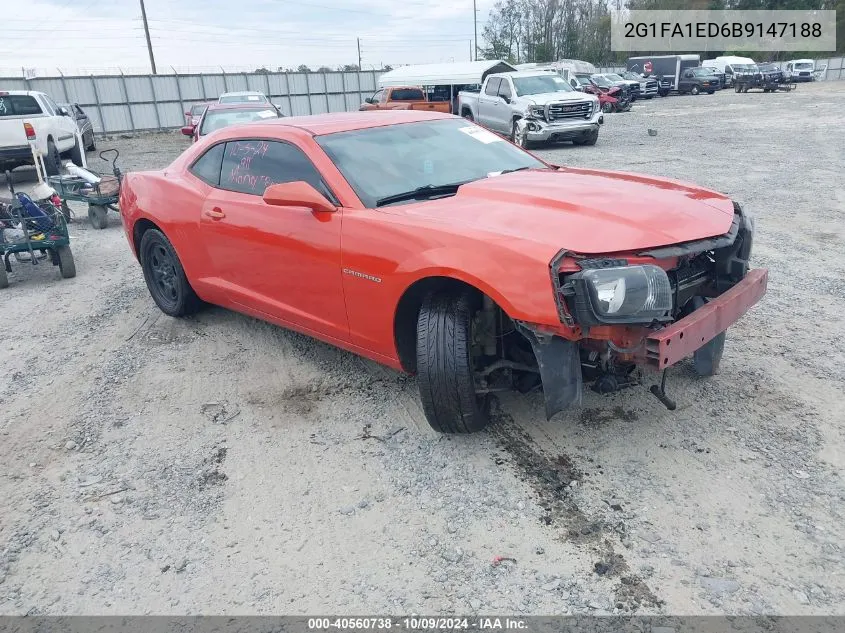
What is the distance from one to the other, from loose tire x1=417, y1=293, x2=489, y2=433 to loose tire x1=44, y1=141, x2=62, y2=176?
40.1ft

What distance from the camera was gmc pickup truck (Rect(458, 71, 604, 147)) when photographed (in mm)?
16156

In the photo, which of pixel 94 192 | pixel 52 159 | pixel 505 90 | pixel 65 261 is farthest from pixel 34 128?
pixel 505 90

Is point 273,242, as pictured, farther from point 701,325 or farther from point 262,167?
point 701,325

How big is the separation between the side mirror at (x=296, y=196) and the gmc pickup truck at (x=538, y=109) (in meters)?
13.4

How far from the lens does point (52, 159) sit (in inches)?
504

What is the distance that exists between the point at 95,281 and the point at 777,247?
693 centimetres

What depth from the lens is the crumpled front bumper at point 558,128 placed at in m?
16.1

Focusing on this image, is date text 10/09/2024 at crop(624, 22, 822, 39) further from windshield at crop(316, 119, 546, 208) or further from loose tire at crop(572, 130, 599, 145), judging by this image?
windshield at crop(316, 119, 546, 208)

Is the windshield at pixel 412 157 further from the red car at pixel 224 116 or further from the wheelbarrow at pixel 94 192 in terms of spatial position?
the red car at pixel 224 116

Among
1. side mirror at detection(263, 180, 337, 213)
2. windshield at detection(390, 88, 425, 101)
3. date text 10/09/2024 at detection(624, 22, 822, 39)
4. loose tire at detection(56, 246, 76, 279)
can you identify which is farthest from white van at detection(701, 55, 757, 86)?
side mirror at detection(263, 180, 337, 213)

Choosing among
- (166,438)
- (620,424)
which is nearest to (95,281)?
(166,438)

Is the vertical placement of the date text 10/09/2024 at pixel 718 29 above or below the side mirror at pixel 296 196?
above

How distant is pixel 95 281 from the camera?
6898mm

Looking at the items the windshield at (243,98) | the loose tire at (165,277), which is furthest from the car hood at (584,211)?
the windshield at (243,98)
